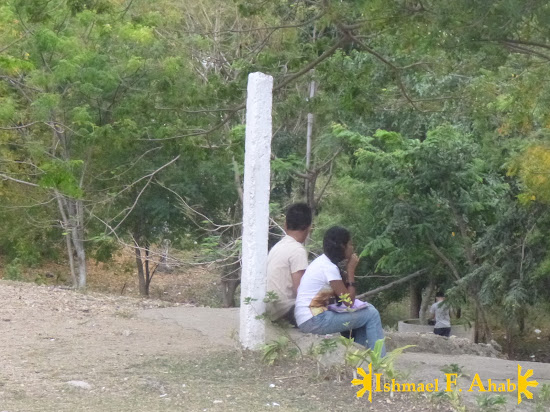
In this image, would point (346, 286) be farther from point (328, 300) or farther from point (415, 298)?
point (415, 298)

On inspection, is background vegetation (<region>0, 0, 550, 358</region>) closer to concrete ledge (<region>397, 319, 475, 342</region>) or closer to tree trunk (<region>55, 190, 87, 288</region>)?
tree trunk (<region>55, 190, 87, 288</region>)

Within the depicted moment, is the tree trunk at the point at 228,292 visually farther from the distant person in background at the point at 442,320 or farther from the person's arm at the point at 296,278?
the person's arm at the point at 296,278

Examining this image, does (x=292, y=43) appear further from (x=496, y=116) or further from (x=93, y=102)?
(x=93, y=102)

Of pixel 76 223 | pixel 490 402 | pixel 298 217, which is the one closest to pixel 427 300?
pixel 76 223

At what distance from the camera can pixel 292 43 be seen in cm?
1006

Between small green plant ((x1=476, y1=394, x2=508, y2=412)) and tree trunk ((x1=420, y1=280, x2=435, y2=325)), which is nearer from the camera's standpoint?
small green plant ((x1=476, y1=394, x2=508, y2=412))

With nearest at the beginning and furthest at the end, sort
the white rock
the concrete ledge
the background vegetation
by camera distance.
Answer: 1. the white rock
2. the background vegetation
3. the concrete ledge

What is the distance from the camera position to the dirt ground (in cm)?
526

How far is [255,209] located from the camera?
644 cm

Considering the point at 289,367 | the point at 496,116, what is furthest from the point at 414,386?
the point at 496,116

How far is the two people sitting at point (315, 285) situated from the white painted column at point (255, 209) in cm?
23

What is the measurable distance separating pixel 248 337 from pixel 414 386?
58.8 inches

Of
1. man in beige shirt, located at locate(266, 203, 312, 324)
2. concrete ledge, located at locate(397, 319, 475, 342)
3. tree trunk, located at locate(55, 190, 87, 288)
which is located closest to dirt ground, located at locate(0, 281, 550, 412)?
man in beige shirt, located at locate(266, 203, 312, 324)

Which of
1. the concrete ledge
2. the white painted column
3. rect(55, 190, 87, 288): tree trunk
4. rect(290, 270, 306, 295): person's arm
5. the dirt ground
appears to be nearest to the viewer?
the dirt ground
